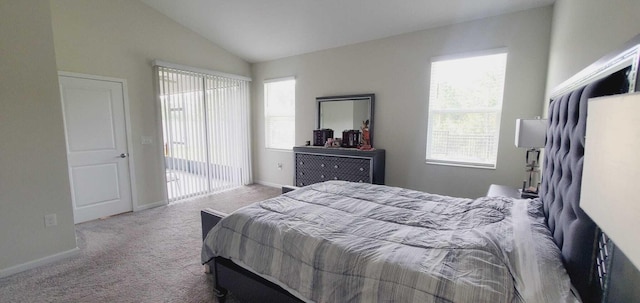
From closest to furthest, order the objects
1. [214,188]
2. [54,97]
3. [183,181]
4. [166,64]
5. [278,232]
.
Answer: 1. [278,232]
2. [54,97]
3. [166,64]
4. [183,181]
5. [214,188]

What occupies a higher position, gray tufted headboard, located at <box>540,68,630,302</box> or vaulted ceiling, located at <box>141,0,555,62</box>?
vaulted ceiling, located at <box>141,0,555,62</box>

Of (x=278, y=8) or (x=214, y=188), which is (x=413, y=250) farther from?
(x=214, y=188)

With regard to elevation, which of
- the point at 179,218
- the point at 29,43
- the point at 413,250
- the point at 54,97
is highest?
Answer: the point at 29,43

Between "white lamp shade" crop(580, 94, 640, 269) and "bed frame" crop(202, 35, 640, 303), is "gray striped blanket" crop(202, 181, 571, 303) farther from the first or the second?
"white lamp shade" crop(580, 94, 640, 269)

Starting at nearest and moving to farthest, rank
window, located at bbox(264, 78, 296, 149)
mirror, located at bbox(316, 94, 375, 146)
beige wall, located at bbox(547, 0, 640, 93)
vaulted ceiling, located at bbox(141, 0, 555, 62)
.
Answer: beige wall, located at bbox(547, 0, 640, 93), vaulted ceiling, located at bbox(141, 0, 555, 62), mirror, located at bbox(316, 94, 375, 146), window, located at bbox(264, 78, 296, 149)

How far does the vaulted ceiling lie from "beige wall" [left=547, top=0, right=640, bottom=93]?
59 cm

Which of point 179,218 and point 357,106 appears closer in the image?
point 179,218

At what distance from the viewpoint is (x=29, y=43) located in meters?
2.35

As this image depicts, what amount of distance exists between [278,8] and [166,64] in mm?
1939

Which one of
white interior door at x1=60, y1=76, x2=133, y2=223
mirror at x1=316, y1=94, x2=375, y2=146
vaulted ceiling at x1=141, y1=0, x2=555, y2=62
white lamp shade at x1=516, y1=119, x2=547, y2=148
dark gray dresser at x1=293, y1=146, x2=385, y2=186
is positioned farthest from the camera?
mirror at x1=316, y1=94, x2=375, y2=146

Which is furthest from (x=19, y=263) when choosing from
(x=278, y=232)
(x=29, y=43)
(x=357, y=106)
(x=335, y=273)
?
(x=357, y=106)

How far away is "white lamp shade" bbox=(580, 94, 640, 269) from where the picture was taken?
397 millimetres

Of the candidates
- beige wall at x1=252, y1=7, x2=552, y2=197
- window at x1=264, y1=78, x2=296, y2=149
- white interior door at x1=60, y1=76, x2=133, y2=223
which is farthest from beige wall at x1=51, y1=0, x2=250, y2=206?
beige wall at x1=252, y1=7, x2=552, y2=197

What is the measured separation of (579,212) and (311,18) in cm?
352
